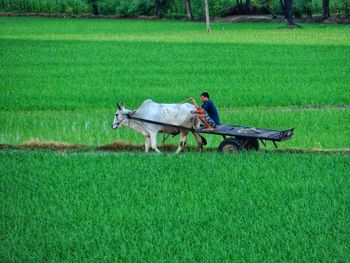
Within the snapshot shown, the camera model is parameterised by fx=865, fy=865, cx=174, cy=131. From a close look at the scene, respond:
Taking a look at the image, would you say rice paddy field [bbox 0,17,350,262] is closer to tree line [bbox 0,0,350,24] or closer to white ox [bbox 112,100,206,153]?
white ox [bbox 112,100,206,153]

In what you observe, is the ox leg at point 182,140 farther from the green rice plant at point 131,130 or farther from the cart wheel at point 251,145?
the green rice plant at point 131,130

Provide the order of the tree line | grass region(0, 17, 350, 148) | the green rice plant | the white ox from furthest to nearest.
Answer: the tree line < grass region(0, 17, 350, 148) < the green rice plant < the white ox

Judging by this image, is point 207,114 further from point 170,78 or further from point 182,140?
point 170,78

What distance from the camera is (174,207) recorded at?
29.3ft

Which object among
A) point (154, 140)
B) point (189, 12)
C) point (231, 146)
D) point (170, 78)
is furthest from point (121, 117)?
point (189, 12)

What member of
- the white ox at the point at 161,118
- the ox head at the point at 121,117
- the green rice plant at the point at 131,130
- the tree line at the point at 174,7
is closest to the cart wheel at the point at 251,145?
the white ox at the point at 161,118

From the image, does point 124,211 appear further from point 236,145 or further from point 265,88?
point 265,88

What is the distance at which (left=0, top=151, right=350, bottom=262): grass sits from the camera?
25.0ft

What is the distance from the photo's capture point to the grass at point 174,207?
7609 mm

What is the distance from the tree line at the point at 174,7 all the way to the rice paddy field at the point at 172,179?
30314mm

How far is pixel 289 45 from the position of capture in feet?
104

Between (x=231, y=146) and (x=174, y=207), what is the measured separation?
2.33 metres

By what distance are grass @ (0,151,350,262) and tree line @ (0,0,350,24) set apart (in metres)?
38.5

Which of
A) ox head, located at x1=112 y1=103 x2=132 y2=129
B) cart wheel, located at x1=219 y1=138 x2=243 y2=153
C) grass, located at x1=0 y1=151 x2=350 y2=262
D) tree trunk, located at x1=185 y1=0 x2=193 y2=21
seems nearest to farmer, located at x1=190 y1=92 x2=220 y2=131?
cart wheel, located at x1=219 y1=138 x2=243 y2=153
